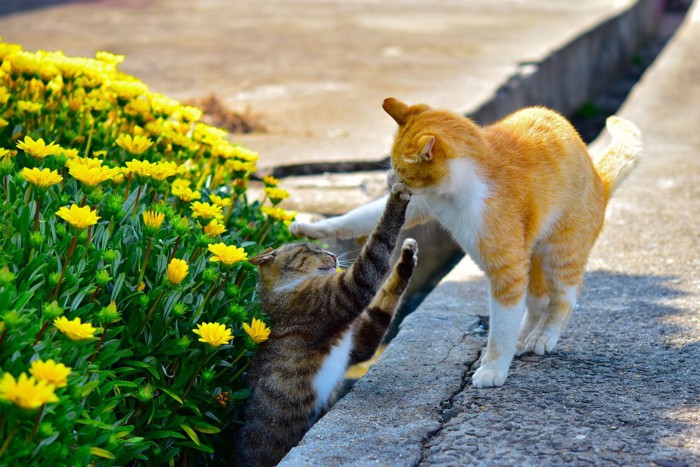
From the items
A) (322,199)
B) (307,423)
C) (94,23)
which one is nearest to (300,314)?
(307,423)

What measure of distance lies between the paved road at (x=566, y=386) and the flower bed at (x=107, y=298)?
0.45m

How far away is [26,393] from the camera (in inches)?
74.9

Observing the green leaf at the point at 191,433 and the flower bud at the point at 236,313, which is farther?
the flower bud at the point at 236,313

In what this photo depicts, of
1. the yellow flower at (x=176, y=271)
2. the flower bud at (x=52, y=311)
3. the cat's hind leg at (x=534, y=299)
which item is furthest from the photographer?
the cat's hind leg at (x=534, y=299)

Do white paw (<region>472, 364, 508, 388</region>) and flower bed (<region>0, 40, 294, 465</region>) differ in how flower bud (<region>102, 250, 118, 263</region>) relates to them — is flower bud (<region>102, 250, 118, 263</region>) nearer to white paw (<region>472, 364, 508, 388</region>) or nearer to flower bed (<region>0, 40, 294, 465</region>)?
flower bed (<region>0, 40, 294, 465</region>)

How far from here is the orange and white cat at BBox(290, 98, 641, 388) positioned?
2.91 meters

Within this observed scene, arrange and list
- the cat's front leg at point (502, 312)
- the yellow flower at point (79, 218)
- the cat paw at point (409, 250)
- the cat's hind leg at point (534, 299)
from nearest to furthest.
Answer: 1. the yellow flower at point (79, 218)
2. the cat's front leg at point (502, 312)
3. the cat paw at point (409, 250)
4. the cat's hind leg at point (534, 299)

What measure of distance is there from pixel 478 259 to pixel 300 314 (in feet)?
2.05

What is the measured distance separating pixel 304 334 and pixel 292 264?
0.29 metres

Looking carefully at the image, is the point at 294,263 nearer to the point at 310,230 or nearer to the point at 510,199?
the point at 310,230

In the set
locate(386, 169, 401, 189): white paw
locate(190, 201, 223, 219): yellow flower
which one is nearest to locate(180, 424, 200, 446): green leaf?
locate(190, 201, 223, 219): yellow flower

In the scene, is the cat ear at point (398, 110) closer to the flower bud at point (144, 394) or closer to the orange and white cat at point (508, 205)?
the orange and white cat at point (508, 205)

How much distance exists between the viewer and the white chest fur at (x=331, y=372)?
310 cm

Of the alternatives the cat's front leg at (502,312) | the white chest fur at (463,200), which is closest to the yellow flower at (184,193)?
the white chest fur at (463,200)
